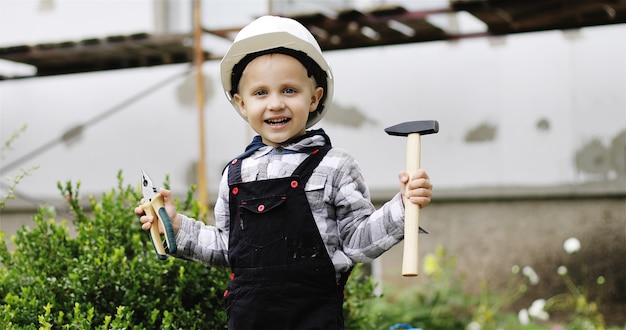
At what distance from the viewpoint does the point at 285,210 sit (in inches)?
105

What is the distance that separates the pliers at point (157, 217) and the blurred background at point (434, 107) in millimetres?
4893

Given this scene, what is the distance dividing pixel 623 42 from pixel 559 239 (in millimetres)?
1612

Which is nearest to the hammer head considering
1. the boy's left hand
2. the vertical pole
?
the boy's left hand

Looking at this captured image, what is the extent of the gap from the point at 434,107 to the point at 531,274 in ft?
5.48

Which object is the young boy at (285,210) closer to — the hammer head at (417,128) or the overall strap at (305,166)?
the overall strap at (305,166)

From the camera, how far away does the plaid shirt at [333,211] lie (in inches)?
104

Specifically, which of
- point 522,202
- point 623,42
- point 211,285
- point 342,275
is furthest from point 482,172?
point 342,275

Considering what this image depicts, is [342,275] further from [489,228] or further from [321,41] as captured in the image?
[321,41]

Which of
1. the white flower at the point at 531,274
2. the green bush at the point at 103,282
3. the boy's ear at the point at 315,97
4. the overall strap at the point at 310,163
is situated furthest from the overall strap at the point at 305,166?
the white flower at the point at 531,274

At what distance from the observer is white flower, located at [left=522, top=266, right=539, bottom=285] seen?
23.6 ft

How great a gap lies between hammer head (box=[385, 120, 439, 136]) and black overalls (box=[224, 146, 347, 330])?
→ 0.98 ft

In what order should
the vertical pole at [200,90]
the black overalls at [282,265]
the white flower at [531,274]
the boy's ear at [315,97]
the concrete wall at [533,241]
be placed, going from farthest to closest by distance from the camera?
the vertical pole at [200,90] → the concrete wall at [533,241] → the white flower at [531,274] → the boy's ear at [315,97] → the black overalls at [282,265]

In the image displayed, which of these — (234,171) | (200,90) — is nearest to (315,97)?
(234,171)

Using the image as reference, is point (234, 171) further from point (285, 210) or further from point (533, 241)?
point (533, 241)
